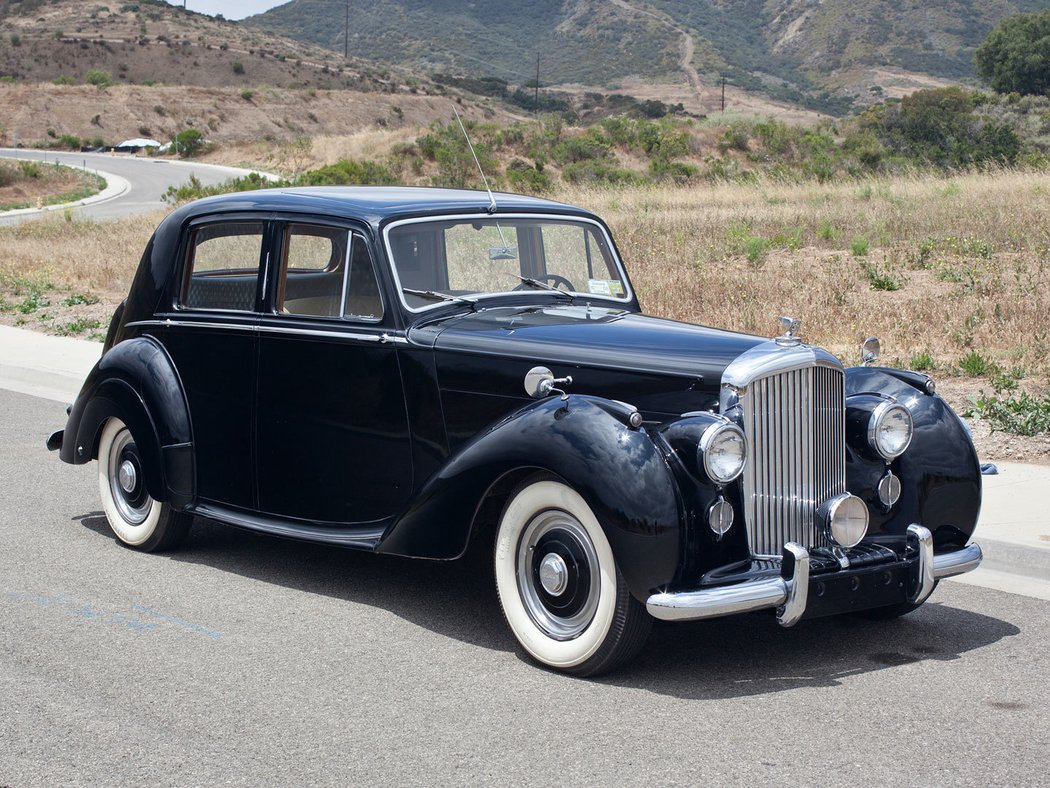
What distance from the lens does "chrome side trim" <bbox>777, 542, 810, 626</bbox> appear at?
421 centimetres

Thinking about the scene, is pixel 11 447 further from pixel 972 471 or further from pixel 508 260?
pixel 972 471

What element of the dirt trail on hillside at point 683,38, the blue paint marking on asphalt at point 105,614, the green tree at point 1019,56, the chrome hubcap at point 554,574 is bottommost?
the blue paint marking on asphalt at point 105,614

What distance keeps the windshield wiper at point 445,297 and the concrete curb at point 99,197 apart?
36.5 m

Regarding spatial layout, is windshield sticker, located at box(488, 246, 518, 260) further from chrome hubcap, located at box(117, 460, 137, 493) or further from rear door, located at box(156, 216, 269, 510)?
chrome hubcap, located at box(117, 460, 137, 493)

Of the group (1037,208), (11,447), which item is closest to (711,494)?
(11,447)

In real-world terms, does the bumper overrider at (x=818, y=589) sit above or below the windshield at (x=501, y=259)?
below

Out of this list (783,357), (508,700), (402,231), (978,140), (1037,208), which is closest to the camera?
(508,700)

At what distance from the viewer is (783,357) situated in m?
4.56

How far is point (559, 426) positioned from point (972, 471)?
1.84 m

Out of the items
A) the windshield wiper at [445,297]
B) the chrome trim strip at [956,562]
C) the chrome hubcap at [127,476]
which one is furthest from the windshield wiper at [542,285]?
the chrome hubcap at [127,476]

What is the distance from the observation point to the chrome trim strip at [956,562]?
473 centimetres

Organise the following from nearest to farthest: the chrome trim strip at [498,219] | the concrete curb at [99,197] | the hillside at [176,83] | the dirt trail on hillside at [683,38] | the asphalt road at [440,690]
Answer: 1. the asphalt road at [440,690]
2. the chrome trim strip at [498,219]
3. the concrete curb at [99,197]
4. the hillside at [176,83]
5. the dirt trail on hillside at [683,38]

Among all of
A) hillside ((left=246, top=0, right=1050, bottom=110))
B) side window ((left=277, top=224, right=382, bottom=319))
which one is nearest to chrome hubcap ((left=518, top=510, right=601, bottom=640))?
side window ((left=277, top=224, right=382, bottom=319))

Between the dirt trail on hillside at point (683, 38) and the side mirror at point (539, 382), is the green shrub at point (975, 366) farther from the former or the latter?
the dirt trail on hillside at point (683, 38)
